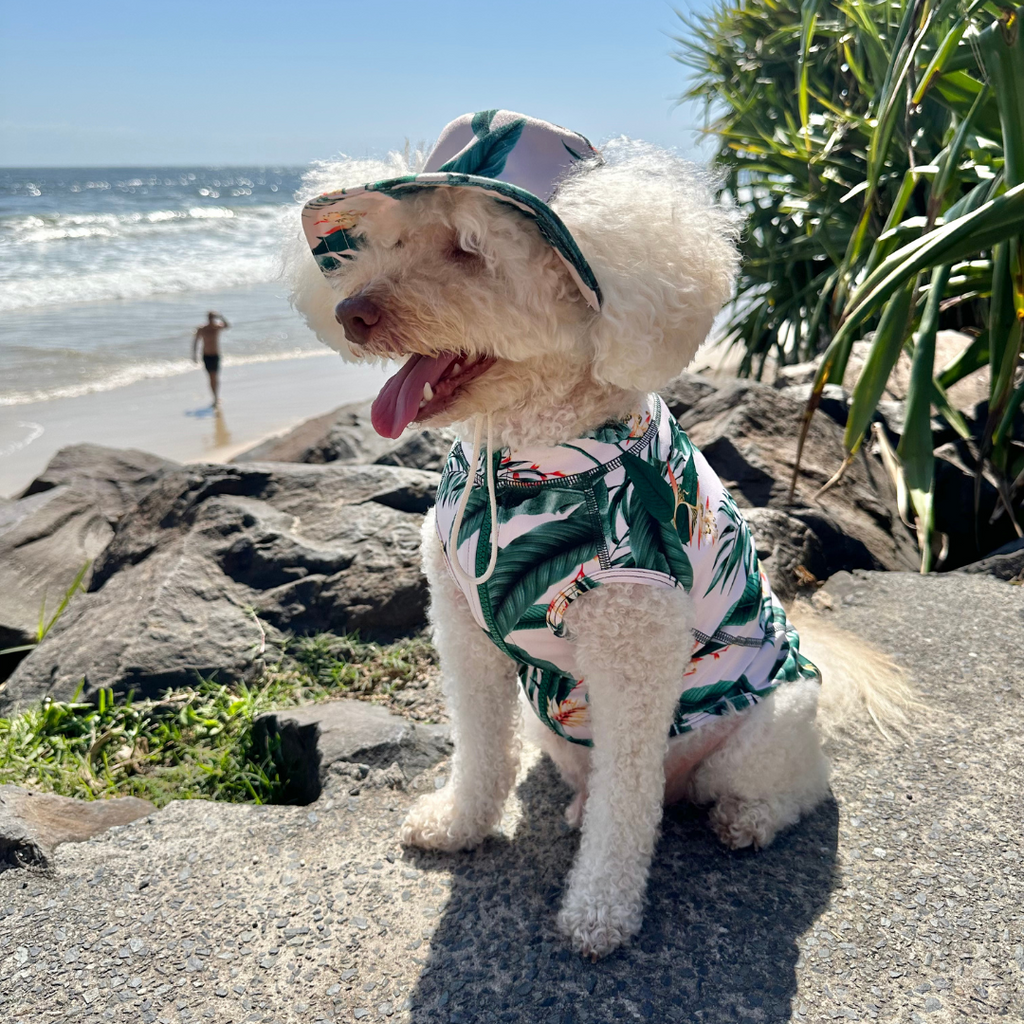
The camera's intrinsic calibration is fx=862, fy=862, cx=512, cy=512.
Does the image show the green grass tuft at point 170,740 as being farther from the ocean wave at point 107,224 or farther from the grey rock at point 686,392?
the ocean wave at point 107,224

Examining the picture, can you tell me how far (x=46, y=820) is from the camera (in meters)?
2.38

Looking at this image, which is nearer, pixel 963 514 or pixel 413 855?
pixel 413 855

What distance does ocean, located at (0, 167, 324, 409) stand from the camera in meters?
10.5

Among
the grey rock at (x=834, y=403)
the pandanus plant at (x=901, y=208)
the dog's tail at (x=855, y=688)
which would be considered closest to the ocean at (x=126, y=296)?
the dog's tail at (x=855, y=688)

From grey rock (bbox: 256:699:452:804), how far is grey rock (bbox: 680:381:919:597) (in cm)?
166

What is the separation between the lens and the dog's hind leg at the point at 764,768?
2.29 meters

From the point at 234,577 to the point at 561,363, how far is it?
7.56 feet

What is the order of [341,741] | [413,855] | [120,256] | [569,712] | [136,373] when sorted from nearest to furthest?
1. [569,712]
2. [413,855]
3. [341,741]
4. [136,373]
5. [120,256]

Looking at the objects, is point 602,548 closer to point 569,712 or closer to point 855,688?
point 569,712

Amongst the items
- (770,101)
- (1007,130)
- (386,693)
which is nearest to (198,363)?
(770,101)

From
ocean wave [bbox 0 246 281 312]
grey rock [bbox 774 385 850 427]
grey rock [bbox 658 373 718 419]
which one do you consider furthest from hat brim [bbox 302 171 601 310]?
ocean wave [bbox 0 246 281 312]

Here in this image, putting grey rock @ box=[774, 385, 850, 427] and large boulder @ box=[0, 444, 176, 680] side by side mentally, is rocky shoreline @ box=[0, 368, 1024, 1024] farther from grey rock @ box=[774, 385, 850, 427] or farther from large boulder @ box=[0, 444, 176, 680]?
grey rock @ box=[774, 385, 850, 427]

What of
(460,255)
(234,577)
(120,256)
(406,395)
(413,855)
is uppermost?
(460,255)

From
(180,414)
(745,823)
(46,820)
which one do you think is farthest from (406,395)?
(180,414)
